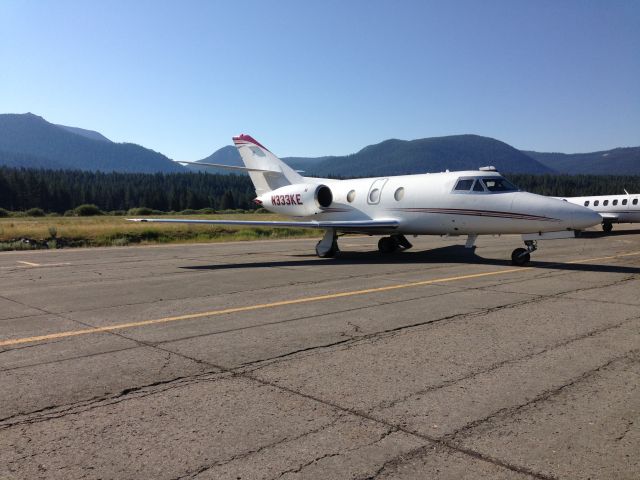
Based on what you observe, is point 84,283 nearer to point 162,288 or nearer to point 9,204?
point 162,288

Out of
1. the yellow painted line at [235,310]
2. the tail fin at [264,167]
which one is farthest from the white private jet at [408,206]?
the yellow painted line at [235,310]

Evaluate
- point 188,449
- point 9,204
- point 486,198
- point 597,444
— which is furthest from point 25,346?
point 9,204

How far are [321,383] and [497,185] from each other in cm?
1113

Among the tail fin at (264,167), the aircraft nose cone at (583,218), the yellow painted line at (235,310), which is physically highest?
the tail fin at (264,167)

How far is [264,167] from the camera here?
2111 centimetres

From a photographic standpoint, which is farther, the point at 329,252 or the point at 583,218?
A: the point at 329,252

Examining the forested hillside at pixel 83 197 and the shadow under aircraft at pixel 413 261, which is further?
the forested hillside at pixel 83 197

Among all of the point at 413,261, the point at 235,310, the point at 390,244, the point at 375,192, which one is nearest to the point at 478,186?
the point at 413,261

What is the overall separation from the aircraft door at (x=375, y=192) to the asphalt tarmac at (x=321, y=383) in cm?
773

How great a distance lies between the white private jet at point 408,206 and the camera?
13016mm

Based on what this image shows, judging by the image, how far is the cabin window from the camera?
14523mm

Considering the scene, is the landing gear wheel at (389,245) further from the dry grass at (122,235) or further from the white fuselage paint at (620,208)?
the white fuselage paint at (620,208)

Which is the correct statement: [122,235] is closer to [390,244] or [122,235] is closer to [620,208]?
[390,244]

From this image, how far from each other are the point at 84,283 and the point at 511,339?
29.5 feet
